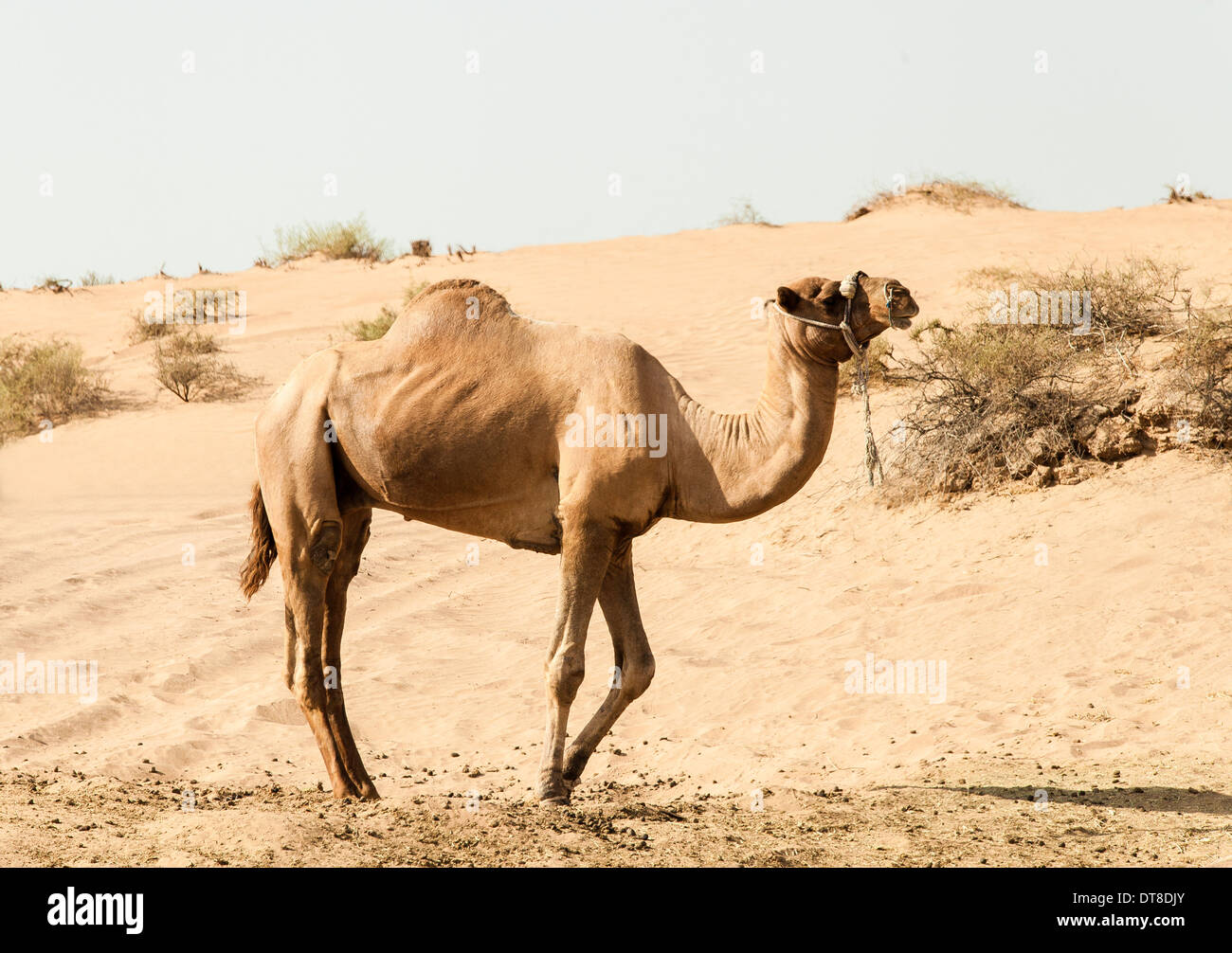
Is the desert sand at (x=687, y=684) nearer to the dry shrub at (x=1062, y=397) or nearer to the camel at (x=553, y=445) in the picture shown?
the dry shrub at (x=1062, y=397)

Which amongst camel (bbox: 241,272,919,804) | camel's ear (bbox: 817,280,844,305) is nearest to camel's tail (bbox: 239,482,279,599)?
camel (bbox: 241,272,919,804)

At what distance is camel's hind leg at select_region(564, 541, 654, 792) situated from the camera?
6.53 meters

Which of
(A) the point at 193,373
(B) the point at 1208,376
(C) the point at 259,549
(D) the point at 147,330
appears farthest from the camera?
(D) the point at 147,330

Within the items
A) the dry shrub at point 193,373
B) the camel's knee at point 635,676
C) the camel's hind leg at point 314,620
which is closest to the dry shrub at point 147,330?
the dry shrub at point 193,373

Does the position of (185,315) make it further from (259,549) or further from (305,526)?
(305,526)

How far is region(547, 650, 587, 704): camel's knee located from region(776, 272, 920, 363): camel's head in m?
1.86

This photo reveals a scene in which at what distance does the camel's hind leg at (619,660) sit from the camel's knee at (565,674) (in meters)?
0.32

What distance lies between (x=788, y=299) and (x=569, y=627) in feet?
6.21

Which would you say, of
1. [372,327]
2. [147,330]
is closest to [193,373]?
[372,327]

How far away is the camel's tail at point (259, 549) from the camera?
7.46 metres

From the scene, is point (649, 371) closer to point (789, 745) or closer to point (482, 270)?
point (789, 745)

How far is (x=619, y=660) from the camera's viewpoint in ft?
21.8

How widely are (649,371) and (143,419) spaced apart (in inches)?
605

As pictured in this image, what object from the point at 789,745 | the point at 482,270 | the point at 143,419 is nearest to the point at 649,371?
the point at 789,745
